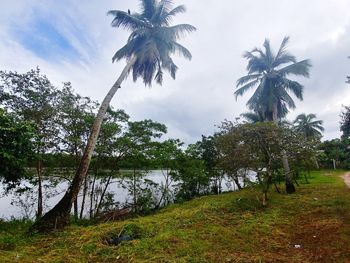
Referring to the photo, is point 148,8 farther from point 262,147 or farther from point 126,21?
point 262,147

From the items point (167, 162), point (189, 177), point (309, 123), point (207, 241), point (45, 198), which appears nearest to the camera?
point (207, 241)

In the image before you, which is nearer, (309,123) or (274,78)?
(274,78)

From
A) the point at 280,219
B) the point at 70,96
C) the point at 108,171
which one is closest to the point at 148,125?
the point at 108,171

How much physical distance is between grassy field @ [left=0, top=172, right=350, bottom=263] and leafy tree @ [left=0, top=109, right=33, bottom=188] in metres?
1.70

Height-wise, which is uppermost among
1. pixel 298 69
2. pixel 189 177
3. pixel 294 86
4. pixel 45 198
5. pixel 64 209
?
pixel 298 69

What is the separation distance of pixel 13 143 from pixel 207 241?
17.1 feet

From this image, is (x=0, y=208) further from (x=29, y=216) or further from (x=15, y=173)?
(x=15, y=173)

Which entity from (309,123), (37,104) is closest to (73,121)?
(37,104)

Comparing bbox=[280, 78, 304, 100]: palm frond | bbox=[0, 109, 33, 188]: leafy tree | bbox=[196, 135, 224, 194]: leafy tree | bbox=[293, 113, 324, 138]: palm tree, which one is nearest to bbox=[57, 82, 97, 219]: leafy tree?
bbox=[0, 109, 33, 188]: leafy tree

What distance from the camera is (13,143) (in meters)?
6.03

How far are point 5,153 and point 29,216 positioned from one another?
17.6ft

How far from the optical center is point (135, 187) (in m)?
12.2

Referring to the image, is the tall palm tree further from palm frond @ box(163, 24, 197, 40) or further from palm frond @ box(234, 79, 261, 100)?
palm frond @ box(163, 24, 197, 40)

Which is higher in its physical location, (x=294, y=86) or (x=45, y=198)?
(x=294, y=86)
